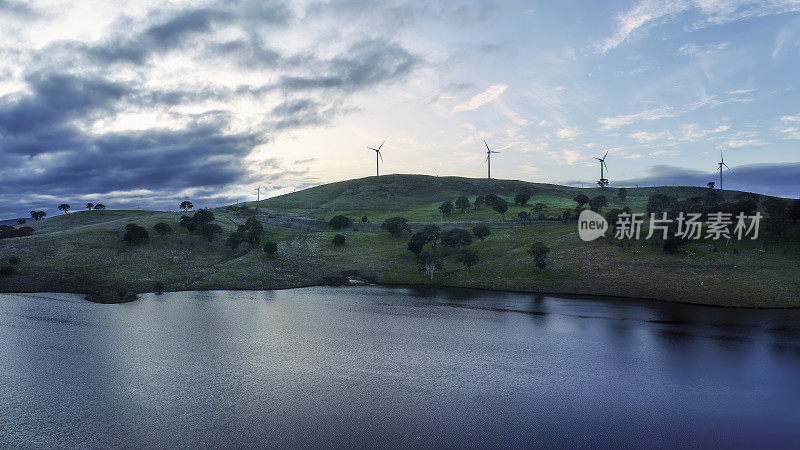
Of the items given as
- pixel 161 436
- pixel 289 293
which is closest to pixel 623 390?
pixel 161 436

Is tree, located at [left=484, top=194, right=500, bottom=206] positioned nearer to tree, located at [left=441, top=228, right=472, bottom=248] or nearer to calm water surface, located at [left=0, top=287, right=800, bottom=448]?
tree, located at [left=441, top=228, right=472, bottom=248]

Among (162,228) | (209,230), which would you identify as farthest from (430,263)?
(162,228)

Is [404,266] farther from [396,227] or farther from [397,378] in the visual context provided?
[397,378]

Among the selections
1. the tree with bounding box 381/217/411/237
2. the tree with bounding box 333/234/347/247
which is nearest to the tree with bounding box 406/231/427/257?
the tree with bounding box 381/217/411/237

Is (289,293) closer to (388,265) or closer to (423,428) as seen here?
(388,265)

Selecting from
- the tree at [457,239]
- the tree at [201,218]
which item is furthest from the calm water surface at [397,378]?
the tree at [201,218]
